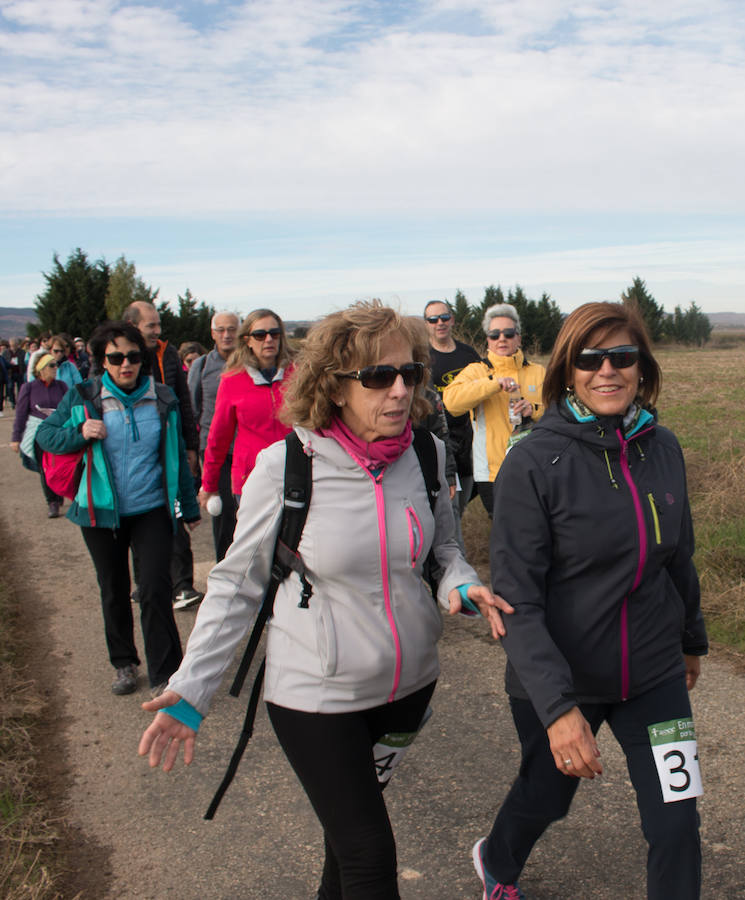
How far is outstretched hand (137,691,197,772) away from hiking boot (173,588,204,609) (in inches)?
171

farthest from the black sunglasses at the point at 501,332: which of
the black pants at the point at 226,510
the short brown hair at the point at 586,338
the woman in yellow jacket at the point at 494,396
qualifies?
the short brown hair at the point at 586,338

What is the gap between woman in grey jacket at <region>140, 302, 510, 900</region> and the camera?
7.41 feet

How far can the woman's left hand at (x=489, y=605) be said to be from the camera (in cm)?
238

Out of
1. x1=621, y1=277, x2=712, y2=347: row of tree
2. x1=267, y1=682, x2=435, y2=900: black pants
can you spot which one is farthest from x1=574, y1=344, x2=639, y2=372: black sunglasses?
x1=621, y1=277, x2=712, y2=347: row of tree

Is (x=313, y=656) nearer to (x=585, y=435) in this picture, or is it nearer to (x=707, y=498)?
(x=585, y=435)

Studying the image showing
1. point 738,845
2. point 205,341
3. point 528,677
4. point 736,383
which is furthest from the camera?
point 205,341

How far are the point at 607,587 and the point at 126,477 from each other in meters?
3.12

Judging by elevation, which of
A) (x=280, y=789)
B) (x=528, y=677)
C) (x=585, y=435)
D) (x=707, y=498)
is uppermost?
(x=585, y=435)

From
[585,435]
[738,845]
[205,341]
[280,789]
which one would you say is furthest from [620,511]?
[205,341]

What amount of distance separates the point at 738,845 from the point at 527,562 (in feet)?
5.41

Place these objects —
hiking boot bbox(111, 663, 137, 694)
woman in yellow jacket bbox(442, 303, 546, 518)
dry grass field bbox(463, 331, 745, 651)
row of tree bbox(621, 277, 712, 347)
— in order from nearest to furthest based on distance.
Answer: hiking boot bbox(111, 663, 137, 694)
dry grass field bbox(463, 331, 745, 651)
woman in yellow jacket bbox(442, 303, 546, 518)
row of tree bbox(621, 277, 712, 347)

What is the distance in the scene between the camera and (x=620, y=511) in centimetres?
242

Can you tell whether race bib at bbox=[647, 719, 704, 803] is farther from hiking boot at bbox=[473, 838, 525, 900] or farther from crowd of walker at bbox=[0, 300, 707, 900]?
hiking boot at bbox=[473, 838, 525, 900]

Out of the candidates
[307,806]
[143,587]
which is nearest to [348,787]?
[307,806]
